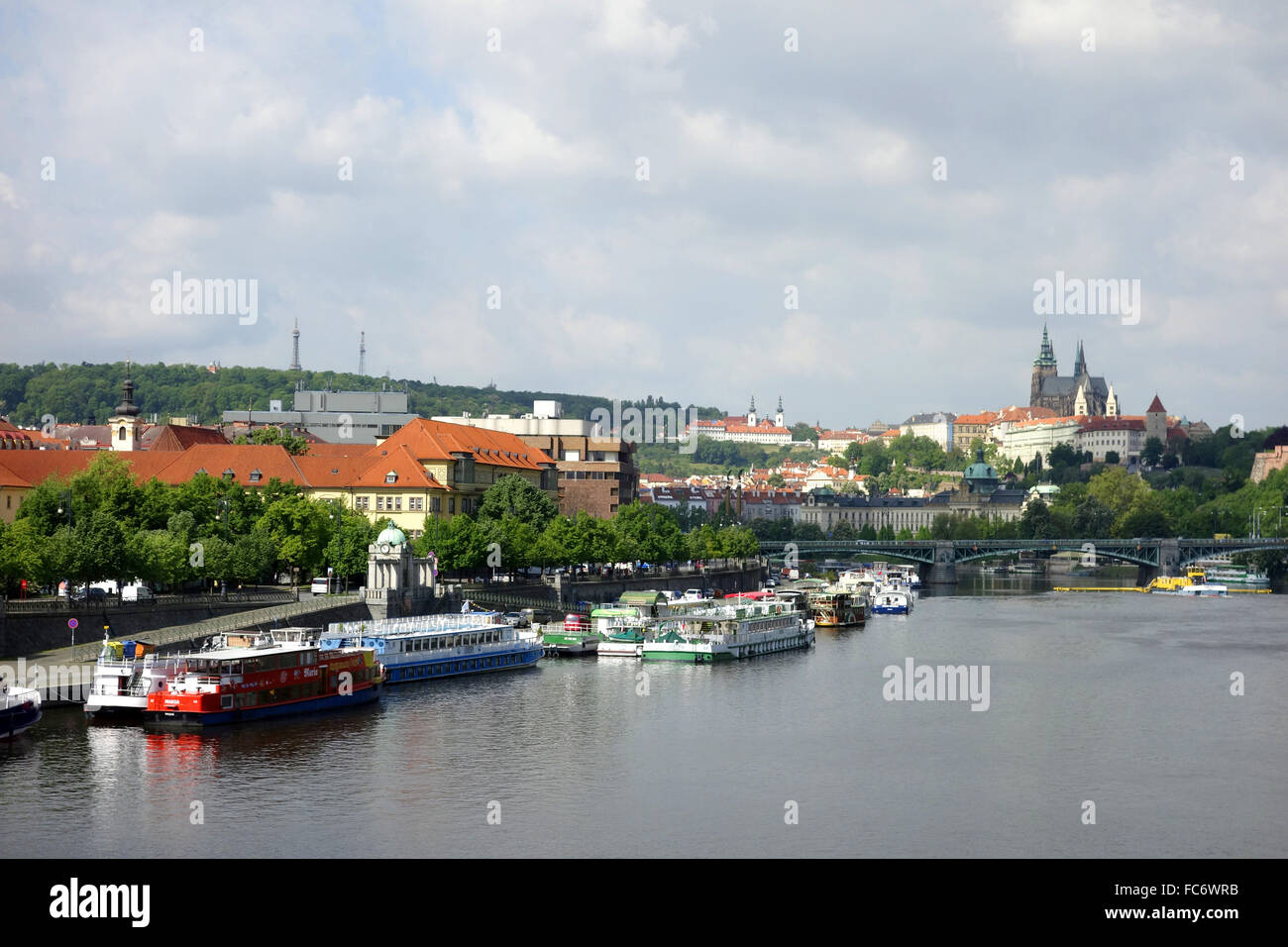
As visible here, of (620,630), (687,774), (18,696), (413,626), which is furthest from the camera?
(620,630)

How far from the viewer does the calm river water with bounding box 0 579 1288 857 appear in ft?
121

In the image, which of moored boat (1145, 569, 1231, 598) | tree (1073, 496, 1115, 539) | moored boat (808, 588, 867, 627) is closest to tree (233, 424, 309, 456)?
moored boat (808, 588, 867, 627)

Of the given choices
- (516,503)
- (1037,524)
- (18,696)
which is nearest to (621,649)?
(516,503)

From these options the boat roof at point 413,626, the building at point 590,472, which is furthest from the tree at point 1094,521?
the boat roof at point 413,626

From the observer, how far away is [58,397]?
195125 mm

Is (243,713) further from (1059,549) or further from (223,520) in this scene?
(1059,549)

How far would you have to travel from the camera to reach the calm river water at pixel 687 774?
3675 cm

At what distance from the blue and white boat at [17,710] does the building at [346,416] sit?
92.6 meters

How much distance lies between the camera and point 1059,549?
497 ft

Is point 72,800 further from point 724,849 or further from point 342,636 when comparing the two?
point 342,636

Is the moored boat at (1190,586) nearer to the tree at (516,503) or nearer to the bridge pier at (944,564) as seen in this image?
the bridge pier at (944,564)

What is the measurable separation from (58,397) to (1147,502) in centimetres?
13216

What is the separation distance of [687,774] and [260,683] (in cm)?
1482

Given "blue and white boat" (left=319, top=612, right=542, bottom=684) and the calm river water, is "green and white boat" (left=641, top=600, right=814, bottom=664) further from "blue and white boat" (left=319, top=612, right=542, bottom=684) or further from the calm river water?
the calm river water
